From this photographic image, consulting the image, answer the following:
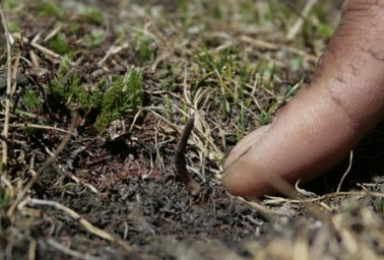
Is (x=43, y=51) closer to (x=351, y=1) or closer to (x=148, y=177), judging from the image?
(x=148, y=177)

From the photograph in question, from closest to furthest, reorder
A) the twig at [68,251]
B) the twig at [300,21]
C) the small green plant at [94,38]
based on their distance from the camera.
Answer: the twig at [68,251] < the small green plant at [94,38] < the twig at [300,21]

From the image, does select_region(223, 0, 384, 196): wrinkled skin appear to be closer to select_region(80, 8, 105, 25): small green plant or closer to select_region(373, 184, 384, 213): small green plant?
select_region(373, 184, 384, 213): small green plant

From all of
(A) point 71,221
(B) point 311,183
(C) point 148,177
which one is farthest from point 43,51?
(B) point 311,183

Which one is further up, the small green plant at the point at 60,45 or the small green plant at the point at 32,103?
the small green plant at the point at 60,45

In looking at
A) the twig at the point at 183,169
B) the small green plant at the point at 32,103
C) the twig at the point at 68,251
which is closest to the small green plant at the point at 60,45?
the small green plant at the point at 32,103

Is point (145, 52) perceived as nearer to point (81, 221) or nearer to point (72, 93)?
point (72, 93)

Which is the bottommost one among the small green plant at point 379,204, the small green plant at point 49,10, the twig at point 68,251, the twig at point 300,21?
the twig at point 68,251

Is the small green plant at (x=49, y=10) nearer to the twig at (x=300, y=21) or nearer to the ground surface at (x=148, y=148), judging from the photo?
the ground surface at (x=148, y=148)

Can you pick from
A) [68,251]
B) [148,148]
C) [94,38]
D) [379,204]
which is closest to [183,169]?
[148,148]
